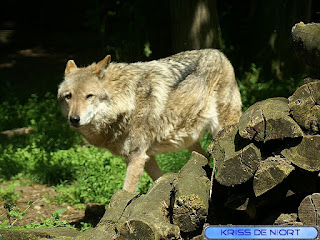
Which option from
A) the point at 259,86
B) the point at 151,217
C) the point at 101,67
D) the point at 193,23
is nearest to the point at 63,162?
the point at 101,67

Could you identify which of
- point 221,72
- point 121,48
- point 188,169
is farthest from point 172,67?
point 121,48

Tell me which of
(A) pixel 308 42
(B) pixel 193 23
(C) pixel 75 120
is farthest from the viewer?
(B) pixel 193 23

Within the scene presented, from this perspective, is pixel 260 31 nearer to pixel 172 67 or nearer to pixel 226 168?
pixel 172 67

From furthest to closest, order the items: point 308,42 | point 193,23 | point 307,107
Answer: point 193,23 → point 308,42 → point 307,107

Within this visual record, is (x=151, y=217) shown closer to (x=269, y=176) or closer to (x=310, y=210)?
(x=269, y=176)

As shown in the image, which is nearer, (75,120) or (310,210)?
(310,210)

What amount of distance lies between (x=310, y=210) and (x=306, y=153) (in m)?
0.37

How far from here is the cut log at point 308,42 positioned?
151 inches

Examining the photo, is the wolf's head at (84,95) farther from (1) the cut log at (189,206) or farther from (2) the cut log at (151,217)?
(1) the cut log at (189,206)

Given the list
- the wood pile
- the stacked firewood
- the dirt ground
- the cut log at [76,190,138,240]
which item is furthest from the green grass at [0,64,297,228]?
the stacked firewood

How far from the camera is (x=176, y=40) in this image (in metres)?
10.2

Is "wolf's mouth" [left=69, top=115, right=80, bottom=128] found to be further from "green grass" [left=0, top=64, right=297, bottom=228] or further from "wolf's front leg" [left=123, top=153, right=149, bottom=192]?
"green grass" [left=0, top=64, right=297, bottom=228]

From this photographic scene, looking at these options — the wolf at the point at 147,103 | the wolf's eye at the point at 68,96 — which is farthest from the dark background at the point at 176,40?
the wolf's eye at the point at 68,96

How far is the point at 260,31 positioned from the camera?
445 inches
